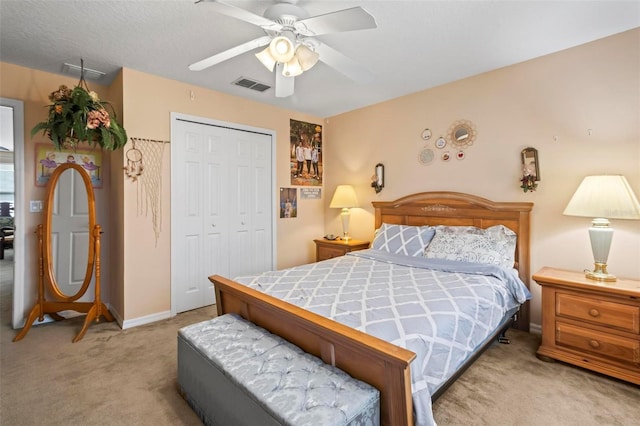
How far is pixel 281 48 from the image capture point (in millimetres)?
1881

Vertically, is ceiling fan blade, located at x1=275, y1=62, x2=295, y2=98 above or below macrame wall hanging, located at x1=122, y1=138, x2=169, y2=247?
above

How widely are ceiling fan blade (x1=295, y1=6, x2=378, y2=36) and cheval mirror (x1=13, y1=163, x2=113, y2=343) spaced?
2.66 metres

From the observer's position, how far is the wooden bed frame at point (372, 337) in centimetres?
128

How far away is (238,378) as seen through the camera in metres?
→ 1.46

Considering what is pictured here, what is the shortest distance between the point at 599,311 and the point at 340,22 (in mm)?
2561

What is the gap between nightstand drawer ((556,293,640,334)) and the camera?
204 cm

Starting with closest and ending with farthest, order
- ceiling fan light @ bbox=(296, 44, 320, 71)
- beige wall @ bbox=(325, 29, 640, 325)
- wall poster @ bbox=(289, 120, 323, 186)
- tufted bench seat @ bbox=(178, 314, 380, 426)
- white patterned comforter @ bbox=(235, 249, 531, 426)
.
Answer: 1. tufted bench seat @ bbox=(178, 314, 380, 426)
2. white patterned comforter @ bbox=(235, 249, 531, 426)
3. ceiling fan light @ bbox=(296, 44, 320, 71)
4. beige wall @ bbox=(325, 29, 640, 325)
5. wall poster @ bbox=(289, 120, 323, 186)

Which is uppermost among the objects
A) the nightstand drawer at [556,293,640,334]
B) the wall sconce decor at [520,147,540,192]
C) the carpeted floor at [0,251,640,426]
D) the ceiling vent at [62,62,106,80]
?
the ceiling vent at [62,62,106,80]

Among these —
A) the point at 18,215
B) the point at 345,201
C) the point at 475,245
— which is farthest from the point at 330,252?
the point at 18,215

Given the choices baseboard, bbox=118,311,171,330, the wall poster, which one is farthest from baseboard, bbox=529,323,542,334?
baseboard, bbox=118,311,171,330

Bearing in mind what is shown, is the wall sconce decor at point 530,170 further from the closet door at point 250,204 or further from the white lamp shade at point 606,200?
the closet door at point 250,204

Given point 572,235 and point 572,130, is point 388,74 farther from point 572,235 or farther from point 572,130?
point 572,235

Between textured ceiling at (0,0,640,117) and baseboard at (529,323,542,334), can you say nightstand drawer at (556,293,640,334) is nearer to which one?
baseboard at (529,323,542,334)

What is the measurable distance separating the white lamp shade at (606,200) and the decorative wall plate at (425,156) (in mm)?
1488
